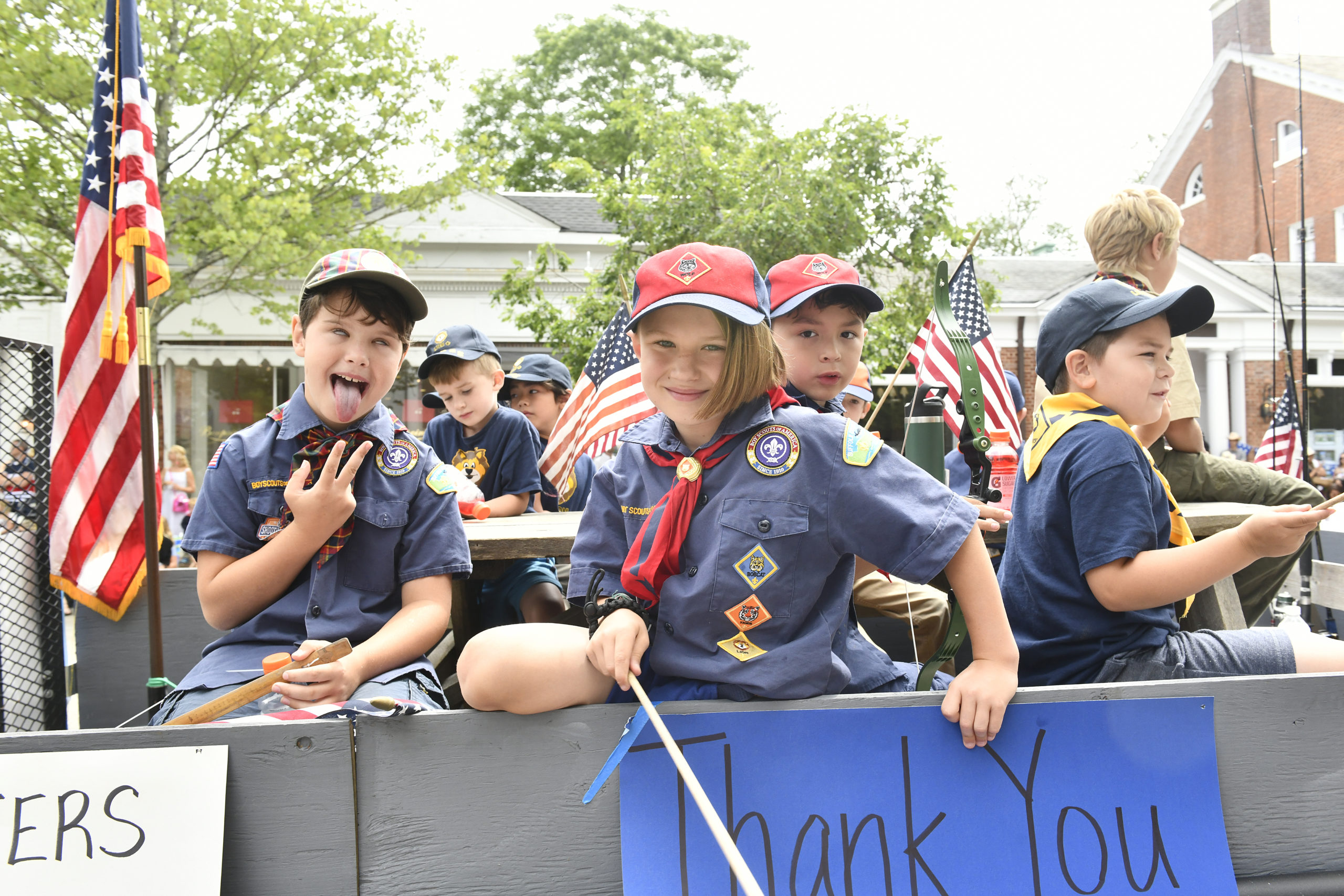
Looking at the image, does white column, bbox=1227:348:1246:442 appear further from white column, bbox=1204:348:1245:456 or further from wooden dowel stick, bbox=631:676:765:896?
wooden dowel stick, bbox=631:676:765:896

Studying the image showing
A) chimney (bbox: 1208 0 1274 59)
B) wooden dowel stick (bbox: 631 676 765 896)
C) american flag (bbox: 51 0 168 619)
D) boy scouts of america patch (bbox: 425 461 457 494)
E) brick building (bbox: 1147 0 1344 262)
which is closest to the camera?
wooden dowel stick (bbox: 631 676 765 896)

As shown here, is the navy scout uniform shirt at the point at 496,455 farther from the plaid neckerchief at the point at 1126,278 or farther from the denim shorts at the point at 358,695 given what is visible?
the plaid neckerchief at the point at 1126,278

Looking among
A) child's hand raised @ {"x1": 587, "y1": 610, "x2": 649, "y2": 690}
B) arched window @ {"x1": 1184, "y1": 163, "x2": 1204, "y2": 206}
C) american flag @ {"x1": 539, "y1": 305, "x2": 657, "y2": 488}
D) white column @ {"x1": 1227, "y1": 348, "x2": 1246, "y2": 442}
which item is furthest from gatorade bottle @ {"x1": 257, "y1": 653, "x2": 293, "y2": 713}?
arched window @ {"x1": 1184, "y1": 163, "x2": 1204, "y2": 206}

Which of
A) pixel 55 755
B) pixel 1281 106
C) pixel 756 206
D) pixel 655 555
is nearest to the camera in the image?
pixel 55 755

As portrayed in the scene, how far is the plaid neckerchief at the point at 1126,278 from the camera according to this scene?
118 inches

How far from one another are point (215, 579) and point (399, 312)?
30.5 inches

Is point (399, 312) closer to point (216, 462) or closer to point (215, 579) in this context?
point (216, 462)

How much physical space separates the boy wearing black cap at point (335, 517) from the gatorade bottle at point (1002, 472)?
1960 millimetres

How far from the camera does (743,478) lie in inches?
69.3

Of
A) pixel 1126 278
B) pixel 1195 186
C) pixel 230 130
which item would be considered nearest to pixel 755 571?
pixel 1126 278

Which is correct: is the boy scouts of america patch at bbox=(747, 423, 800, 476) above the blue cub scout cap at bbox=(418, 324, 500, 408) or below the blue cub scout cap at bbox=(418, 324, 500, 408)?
below

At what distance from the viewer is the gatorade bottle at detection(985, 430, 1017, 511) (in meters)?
3.21

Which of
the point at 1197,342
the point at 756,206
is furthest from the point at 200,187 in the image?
the point at 1197,342

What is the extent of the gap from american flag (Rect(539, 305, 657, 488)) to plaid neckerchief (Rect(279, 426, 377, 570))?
1.71 m
